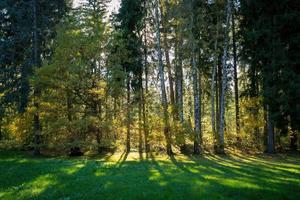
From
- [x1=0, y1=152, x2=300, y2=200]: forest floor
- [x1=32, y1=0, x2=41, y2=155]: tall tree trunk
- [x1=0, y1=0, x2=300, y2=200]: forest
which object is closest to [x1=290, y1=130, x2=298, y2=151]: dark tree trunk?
[x1=0, y1=0, x2=300, y2=200]: forest

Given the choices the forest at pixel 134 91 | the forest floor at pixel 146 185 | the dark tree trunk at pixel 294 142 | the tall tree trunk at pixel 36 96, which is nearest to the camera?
the forest floor at pixel 146 185

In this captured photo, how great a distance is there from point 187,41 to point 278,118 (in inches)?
448

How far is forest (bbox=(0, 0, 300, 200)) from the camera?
13828 millimetres

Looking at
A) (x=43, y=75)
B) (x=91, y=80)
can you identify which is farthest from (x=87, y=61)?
(x=43, y=75)

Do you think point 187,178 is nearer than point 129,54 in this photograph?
Yes

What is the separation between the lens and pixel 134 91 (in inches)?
1177

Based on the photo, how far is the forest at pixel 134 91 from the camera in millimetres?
13828

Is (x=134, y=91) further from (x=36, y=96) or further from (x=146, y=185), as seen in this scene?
(x=146, y=185)

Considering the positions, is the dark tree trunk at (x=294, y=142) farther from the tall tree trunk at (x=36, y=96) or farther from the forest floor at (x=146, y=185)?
the tall tree trunk at (x=36, y=96)

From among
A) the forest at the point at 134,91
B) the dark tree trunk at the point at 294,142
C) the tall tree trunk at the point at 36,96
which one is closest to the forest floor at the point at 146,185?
the forest at the point at 134,91

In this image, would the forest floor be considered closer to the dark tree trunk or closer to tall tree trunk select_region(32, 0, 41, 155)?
tall tree trunk select_region(32, 0, 41, 155)

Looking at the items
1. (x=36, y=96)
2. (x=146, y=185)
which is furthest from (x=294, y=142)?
(x=146, y=185)

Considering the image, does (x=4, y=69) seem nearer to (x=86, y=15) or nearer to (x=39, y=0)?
(x=39, y=0)

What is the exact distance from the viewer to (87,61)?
24.0 metres
